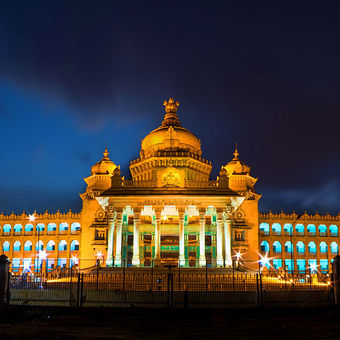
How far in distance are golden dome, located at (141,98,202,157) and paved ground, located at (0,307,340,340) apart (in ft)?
127

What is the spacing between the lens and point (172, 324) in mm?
20328

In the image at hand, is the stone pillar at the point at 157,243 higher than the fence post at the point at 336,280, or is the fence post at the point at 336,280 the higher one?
the stone pillar at the point at 157,243

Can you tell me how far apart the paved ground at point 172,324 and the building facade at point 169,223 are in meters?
7.85

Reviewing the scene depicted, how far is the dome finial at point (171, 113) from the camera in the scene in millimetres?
67756

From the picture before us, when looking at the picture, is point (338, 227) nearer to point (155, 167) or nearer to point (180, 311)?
point (155, 167)

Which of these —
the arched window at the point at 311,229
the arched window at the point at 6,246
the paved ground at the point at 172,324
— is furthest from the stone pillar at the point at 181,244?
the arched window at the point at 6,246

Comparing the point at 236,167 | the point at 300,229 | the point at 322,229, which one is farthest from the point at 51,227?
the point at 322,229

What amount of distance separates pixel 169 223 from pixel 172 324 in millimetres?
36454

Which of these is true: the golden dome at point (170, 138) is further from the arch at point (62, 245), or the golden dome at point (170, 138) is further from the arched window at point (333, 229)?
the arched window at point (333, 229)

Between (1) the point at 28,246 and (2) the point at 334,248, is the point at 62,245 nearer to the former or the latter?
(1) the point at 28,246

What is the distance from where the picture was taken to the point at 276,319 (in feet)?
71.5

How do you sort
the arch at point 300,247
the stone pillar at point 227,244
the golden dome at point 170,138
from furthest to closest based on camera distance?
the arch at point 300,247 → the golden dome at point 170,138 → the stone pillar at point 227,244

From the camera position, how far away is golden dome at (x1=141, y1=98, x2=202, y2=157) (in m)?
61.8

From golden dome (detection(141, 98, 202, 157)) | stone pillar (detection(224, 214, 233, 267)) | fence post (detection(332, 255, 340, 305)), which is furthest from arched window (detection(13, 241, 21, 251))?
fence post (detection(332, 255, 340, 305))
